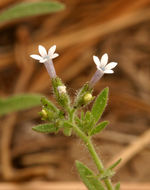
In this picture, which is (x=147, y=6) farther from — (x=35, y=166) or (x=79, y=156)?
(x=35, y=166)

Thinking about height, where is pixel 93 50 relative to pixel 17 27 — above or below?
below

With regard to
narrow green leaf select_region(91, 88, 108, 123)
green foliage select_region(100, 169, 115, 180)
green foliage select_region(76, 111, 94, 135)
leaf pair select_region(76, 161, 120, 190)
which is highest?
narrow green leaf select_region(91, 88, 108, 123)

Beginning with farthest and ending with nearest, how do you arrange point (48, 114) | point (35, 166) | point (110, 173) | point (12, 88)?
1. point (12, 88)
2. point (35, 166)
3. point (48, 114)
4. point (110, 173)

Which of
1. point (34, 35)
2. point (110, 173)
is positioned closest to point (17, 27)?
point (34, 35)

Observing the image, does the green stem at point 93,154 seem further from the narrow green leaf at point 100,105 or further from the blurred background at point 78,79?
the blurred background at point 78,79

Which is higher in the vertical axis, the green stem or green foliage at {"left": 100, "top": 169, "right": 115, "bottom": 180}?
the green stem

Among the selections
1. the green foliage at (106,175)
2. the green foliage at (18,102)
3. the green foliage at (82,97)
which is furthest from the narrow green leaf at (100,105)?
the green foliage at (18,102)

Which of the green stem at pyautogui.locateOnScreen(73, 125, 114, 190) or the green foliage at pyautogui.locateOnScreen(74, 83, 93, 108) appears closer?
the green stem at pyautogui.locateOnScreen(73, 125, 114, 190)

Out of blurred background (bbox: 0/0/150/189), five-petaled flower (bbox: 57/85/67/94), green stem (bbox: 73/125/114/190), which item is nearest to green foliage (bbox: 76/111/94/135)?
green stem (bbox: 73/125/114/190)

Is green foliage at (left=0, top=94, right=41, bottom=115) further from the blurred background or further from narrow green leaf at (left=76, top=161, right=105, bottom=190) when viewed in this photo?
narrow green leaf at (left=76, top=161, right=105, bottom=190)
